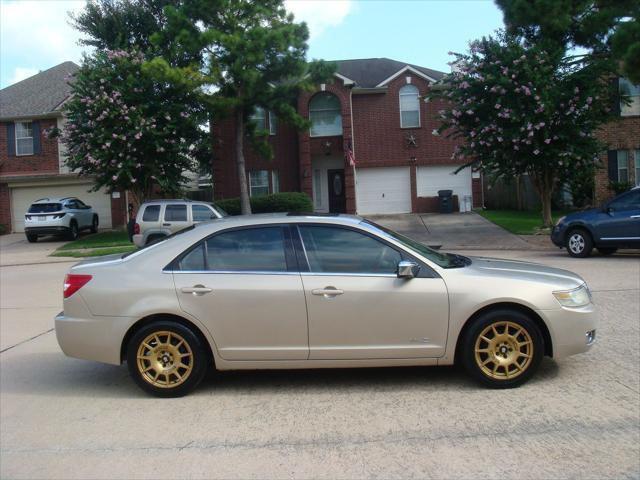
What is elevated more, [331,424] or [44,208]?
[44,208]

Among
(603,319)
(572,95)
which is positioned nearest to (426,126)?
(572,95)

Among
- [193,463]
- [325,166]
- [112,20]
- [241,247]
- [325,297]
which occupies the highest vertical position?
[112,20]

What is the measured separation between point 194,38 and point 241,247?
19.6m

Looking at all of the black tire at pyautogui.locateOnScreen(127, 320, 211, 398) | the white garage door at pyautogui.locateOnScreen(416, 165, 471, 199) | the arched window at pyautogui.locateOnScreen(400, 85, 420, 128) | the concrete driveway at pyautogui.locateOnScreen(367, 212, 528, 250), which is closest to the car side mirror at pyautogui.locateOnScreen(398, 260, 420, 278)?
the black tire at pyautogui.locateOnScreen(127, 320, 211, 398)

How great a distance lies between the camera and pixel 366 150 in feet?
103

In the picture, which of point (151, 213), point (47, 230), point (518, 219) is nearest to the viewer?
point (151, 213)

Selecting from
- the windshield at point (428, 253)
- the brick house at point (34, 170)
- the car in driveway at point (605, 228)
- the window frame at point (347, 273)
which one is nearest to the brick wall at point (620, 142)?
the car in driveway at point (605, 228)

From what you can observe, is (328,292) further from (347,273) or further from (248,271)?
(248,271)

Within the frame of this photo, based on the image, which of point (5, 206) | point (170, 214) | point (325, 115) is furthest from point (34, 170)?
point (170, 214)

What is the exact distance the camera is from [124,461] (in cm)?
447

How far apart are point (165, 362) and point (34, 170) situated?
30.0 metres

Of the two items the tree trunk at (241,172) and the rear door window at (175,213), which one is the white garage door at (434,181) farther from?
the rear door window at (175,213)

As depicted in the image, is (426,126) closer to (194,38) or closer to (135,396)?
(194,38)

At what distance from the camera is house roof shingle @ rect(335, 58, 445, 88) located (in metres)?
32.1
